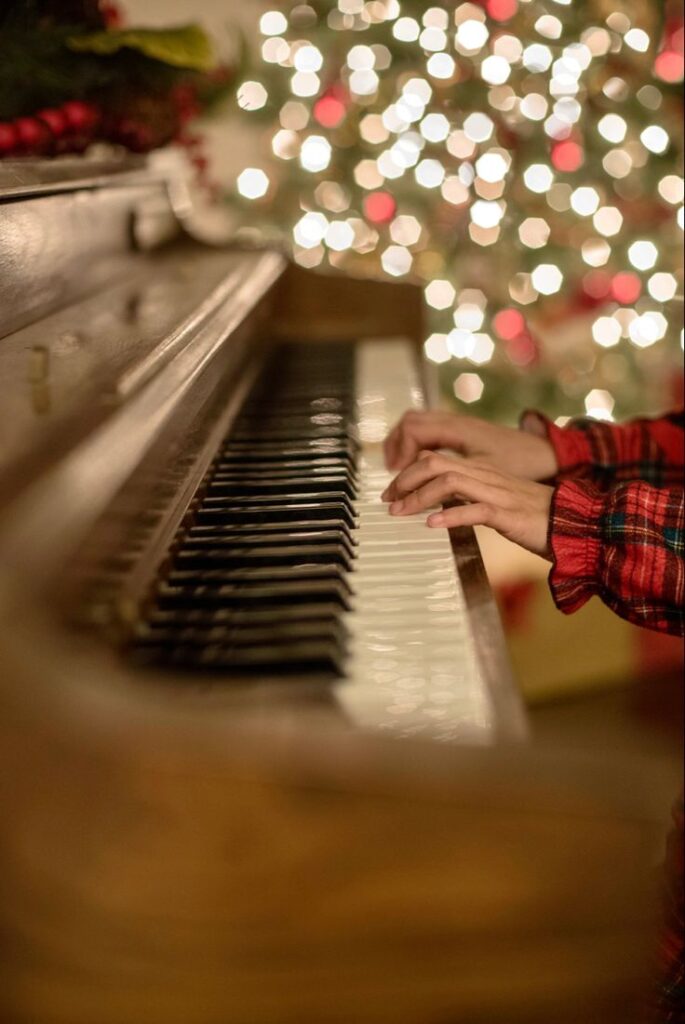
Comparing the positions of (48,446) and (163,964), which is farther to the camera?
(48,446)

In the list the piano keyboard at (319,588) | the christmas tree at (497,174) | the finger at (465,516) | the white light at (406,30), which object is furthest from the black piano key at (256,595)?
the white light at (406,30)

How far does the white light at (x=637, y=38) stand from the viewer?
3170mm

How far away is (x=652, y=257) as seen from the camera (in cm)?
340

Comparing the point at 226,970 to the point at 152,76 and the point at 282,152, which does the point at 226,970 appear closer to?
the point at 152,76

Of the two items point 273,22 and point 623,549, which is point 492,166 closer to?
point 273,22

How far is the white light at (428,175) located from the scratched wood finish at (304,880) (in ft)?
10.0

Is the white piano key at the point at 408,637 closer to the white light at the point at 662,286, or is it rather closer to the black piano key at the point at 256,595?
the black piano key at the point at 256,595

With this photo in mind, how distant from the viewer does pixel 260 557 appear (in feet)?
3.70

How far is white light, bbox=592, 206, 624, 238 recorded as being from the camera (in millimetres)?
3375

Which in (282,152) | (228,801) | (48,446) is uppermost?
(282,152)

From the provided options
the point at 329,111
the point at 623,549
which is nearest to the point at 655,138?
the point at 329,111

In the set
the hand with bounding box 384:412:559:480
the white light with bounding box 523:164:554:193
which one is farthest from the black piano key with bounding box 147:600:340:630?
the white light with bounding box 523:164:554:193

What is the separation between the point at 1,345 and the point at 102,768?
80 centimetres

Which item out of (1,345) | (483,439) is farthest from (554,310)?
(1,345)
